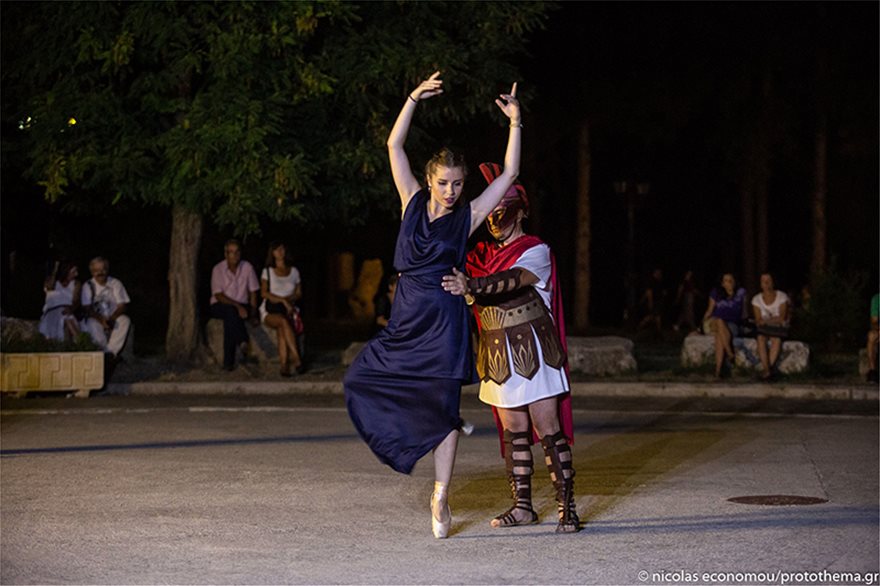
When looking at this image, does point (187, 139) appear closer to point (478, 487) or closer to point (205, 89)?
point (205, 89)

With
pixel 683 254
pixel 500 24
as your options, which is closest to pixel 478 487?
pixel 500 24

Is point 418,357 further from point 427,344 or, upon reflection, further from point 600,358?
point 600,358

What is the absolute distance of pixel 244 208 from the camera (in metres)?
20.3

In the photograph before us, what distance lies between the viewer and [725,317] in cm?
2053

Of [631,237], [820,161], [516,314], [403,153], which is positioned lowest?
[516,314]

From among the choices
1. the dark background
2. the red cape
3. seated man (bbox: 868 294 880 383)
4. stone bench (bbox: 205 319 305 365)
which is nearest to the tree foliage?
stone bench (bbox: 205 319 305 365)

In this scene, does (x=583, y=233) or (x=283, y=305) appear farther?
(x=583, y=233)

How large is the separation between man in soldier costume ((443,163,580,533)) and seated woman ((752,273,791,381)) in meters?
11.9

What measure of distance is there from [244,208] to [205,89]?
2190 millimetres

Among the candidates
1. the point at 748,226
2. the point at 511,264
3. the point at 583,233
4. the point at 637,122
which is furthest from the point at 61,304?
the point at 748,226

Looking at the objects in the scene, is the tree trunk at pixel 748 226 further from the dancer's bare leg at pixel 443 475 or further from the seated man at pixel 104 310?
the dancer's bare leg at pixel 443 475

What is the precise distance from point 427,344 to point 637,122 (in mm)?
31242

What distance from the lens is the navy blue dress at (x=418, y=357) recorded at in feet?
27.1

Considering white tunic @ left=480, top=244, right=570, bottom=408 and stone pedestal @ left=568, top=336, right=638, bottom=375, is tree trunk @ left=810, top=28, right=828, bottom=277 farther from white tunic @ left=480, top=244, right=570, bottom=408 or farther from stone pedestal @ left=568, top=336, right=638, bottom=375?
white tunic @ left=480, top=244, right=570, bottom=408
